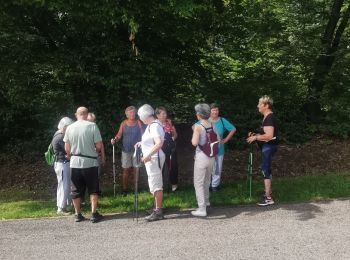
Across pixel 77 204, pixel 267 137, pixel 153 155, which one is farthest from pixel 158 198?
pixel 267 137

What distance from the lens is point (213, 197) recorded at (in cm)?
854

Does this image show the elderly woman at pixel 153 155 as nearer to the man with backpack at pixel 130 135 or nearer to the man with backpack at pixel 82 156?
the man with backpack at pixel 82 156

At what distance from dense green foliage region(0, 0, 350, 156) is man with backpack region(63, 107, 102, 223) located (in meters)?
3.37

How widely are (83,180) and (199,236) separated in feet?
7.13

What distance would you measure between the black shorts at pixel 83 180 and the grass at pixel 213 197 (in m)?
0.77

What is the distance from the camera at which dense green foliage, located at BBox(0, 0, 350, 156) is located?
37.7 ft

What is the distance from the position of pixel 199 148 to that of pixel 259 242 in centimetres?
190

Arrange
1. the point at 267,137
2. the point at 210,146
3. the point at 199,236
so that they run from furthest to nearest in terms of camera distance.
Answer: the point at 267,137 → the point at 210,146 → the point at 199,236

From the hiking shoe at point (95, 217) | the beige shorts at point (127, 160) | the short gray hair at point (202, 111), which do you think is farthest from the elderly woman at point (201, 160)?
the beige shorts at point (127, 160)

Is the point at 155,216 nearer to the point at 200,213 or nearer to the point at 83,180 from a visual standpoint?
the point at 200,213

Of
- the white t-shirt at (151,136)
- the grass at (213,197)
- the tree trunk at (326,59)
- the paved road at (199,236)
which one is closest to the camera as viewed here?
the paved road at (199,236)

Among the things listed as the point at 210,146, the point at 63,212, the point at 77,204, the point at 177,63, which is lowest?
the point at 63,212

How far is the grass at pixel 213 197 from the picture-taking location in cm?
818

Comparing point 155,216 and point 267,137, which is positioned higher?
point 267,137
